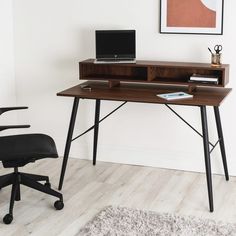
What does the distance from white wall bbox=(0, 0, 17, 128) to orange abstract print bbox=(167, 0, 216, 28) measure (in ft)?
4.56

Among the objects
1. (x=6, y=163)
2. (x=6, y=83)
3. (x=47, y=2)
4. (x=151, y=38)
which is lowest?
(x=6, y=163)

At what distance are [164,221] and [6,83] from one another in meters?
2.01

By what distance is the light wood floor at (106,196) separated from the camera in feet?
10.9

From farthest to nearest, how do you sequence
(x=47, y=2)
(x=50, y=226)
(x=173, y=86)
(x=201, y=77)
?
(x=47, y=2) → (x=173, y=86) → (x=201, y=77) → (x=50, y=226)

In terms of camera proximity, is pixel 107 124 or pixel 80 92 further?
pixel 107 124

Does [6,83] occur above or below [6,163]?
above

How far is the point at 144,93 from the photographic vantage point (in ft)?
12.4

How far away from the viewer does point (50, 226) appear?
128 inches

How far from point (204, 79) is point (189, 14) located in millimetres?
536

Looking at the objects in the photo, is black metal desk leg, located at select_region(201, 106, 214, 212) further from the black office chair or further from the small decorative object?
the black office chair

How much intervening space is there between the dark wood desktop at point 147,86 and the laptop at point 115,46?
67mm

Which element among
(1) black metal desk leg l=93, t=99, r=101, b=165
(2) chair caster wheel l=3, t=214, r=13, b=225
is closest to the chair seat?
(2) chair caster wheel l=3, t=214, r=13, b=225

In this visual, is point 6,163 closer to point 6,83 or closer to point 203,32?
point 6,83

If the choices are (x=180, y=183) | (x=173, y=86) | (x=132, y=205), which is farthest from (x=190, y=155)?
(x=132, y=205)
